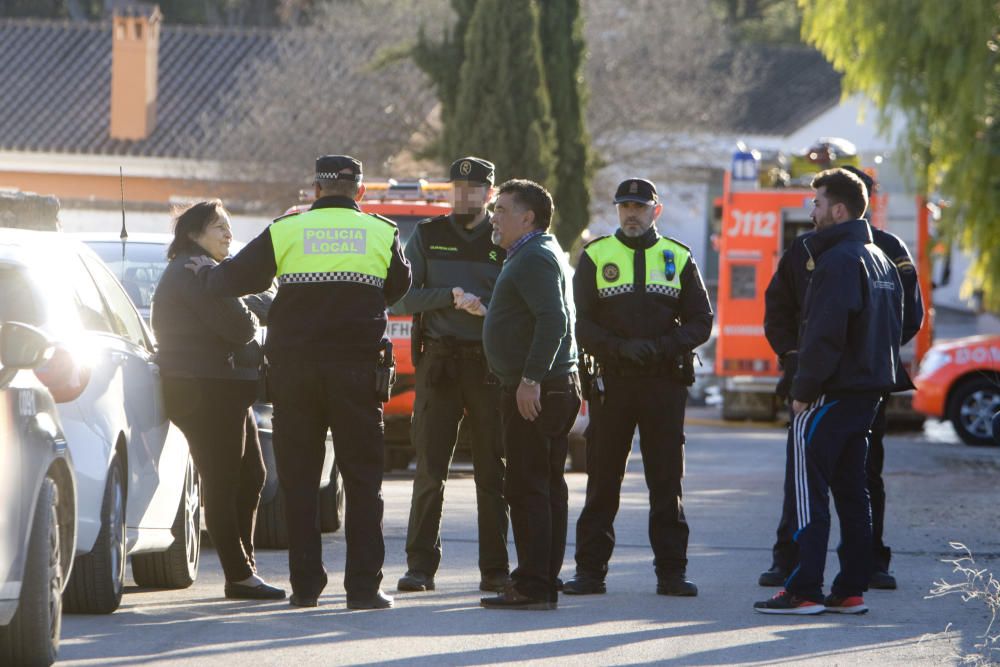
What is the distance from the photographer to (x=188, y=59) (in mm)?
45750

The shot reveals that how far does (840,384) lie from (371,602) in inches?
88.0

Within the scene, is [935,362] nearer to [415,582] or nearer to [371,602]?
[415,582]

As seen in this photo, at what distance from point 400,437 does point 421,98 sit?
25498mm

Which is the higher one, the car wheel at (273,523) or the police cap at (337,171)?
the police cap at (337,171)

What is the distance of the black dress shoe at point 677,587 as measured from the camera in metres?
9.12

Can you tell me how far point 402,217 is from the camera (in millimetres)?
14328

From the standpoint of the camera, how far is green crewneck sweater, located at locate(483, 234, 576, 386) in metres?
8.36

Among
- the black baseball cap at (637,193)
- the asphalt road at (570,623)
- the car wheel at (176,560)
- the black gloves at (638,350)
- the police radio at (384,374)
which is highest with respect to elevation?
the black baseball cap at (637,193)

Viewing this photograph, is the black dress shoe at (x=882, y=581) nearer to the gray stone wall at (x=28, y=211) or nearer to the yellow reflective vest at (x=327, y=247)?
the yellow reflective vest at (x=327, y=247)

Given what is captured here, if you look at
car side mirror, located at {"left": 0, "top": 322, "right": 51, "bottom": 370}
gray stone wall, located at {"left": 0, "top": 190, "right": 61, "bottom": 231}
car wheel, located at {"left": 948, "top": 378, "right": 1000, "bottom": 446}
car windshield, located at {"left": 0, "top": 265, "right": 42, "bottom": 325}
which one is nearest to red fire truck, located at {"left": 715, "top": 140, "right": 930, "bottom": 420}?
car wheel, located at {"left": 948, "top": 378, "right": 1000, "bottom": 446}

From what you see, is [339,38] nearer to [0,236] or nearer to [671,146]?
[671,146]

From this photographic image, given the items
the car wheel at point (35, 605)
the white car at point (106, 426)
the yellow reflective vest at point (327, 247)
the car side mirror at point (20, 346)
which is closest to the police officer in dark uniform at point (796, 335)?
the yellow reflective vest at point (327, 247)

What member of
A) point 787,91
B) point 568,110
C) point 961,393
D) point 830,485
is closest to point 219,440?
point 830,485

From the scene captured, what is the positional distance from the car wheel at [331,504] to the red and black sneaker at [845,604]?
3.61m
